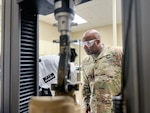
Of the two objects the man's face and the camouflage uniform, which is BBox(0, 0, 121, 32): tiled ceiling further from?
the camouflage uniform

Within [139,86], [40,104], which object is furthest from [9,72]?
[139,86]

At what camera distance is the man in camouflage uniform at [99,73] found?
197cm

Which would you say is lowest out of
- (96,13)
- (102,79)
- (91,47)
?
(102,79)

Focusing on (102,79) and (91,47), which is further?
(91,47)

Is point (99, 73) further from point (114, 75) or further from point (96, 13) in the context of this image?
point (96, 13)

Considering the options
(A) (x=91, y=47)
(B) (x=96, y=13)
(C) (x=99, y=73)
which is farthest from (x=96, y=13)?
(C) (x=99, y=73)

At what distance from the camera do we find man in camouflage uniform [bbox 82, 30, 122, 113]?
77.6 inches

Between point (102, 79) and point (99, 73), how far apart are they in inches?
3.4

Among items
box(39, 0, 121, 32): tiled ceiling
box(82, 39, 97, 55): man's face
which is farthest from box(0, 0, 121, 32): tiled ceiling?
box(82, 39, 97, 55): man's face

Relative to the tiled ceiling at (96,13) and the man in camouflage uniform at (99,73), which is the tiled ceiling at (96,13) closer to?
the tiled ceiling at (96,13)

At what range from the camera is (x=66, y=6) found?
553 mm

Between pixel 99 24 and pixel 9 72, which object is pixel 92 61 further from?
pixel 99 24

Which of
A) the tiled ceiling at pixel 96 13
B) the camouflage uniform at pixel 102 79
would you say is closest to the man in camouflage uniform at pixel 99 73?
the camouflage uniform at pixel 102 79

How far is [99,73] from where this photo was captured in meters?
2.09
